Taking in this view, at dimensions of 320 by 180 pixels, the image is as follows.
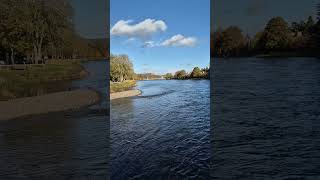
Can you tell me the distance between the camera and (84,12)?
4.68 metres

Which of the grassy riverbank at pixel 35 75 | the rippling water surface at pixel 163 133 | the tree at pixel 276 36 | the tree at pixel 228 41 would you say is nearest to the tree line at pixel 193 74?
the rippling water surface at pixel 163 133

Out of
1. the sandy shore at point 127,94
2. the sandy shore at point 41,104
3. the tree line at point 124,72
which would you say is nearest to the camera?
the sandy shore at point 41,104

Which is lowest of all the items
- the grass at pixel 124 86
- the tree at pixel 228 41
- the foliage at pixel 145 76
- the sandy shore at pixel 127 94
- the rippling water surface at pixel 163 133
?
the rippling water surface at pixel 163 133

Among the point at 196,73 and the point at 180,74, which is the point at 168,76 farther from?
the point at 196,73

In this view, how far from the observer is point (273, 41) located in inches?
182

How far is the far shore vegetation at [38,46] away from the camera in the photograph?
4668mm

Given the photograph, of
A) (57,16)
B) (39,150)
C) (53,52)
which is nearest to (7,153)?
(39,150)

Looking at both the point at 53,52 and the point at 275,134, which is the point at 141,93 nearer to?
the point at 53,52

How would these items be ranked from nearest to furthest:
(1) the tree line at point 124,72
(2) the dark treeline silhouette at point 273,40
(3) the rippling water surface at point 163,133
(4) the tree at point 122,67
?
(2) the dark treeline silhouette at point 273,40 < (3) the rippling water surface at point 163,133 < (1) the tree line at point 124,72 < (4) the tree at point 122,67

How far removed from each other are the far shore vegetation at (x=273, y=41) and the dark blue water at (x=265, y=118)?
88 mm

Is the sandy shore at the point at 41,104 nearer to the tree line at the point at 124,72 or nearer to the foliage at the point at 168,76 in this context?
the foliage at the point at 168,76

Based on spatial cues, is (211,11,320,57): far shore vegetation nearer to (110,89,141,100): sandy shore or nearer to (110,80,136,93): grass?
(110,89,141,100): sandy shore

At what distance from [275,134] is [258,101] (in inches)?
15.2

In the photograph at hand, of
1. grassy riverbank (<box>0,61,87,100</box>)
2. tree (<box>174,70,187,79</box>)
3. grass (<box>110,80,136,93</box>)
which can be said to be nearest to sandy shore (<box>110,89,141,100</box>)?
grass (<box>110,80,136,93</box>)
